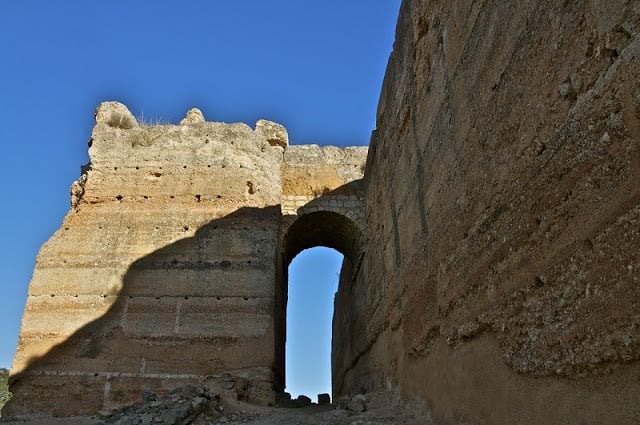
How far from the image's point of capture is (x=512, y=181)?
9.25ft

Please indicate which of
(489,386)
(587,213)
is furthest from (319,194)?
(587,213)

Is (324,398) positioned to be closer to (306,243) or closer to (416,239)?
(306,243)

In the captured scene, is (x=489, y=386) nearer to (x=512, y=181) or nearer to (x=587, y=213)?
(x=512, y=181)

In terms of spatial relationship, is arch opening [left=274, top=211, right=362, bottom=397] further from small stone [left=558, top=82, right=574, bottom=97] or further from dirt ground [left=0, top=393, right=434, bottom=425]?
small stone [left=558, top=82, right=574, bottom=97]

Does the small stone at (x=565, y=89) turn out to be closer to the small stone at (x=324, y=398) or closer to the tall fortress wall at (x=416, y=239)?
the tall fortress wall at (x=416, y=239)

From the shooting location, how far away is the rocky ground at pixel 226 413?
5199 mm

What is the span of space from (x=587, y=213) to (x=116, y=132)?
9.25 metres

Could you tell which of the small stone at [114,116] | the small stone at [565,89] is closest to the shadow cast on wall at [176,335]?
the small stone at [114,116]

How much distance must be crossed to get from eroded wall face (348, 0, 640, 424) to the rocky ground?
1.72 ft

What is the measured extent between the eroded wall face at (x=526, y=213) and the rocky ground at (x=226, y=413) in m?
0.52

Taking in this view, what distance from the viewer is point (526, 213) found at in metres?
2.61

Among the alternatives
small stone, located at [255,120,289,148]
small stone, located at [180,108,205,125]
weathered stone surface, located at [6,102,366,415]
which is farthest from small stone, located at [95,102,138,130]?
small stone, located at [255,120,289,148]

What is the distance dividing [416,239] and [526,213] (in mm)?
2610

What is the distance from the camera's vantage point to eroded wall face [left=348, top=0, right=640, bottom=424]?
1.89 metres
